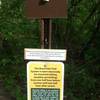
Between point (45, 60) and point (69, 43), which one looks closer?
point (45, 60)

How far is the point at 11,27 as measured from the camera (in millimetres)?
13234

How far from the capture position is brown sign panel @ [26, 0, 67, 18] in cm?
697

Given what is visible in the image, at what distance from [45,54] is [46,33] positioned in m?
0.33

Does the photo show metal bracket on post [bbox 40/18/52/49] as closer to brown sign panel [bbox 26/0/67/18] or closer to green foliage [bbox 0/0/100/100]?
brown sign panel [bbox 26/0/67/18]

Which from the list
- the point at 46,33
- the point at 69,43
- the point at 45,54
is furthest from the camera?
the point at 69,43

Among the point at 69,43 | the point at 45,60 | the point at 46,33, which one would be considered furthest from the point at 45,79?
the point at 69,43

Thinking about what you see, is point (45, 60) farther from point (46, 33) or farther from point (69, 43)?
point (69, 43)

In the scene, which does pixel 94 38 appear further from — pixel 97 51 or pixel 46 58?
pixel 46 58

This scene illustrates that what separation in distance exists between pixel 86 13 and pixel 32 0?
6967 mm

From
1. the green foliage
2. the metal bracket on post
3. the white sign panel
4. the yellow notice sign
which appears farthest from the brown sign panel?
the green foliage

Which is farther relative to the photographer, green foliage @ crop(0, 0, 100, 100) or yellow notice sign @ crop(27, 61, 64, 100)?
green foliage @ crop(0, 0, 100, 100)

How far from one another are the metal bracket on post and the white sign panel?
171mm

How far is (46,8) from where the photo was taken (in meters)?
6.98

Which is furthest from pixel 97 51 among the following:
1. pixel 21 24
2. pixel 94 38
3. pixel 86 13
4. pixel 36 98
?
pixel 36 98
